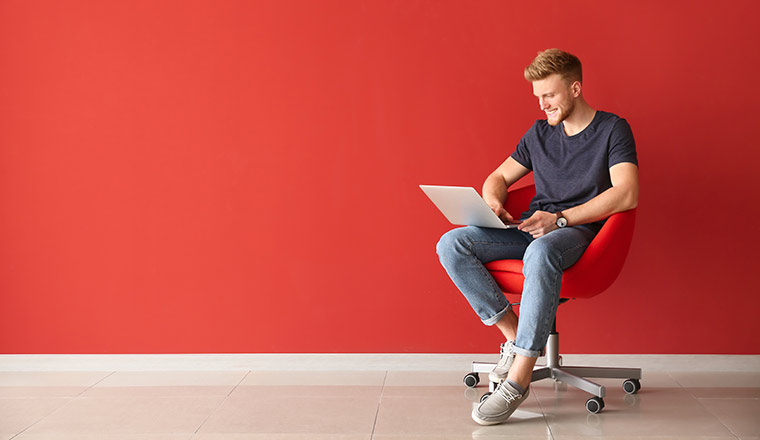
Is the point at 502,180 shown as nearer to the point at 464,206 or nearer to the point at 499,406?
the point at 464,206

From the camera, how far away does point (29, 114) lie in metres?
3.15

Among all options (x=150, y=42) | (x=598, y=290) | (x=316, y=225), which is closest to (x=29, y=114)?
(x=150, y=42)

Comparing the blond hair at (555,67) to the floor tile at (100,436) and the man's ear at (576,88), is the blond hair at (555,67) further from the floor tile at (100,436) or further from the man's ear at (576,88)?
the floor tile at (100,436)

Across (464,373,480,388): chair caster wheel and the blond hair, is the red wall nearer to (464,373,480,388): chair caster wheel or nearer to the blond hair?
(464,373,480,388): chair caster wheel

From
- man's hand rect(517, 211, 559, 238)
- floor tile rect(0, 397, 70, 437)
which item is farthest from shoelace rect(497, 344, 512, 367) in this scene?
floor tile rect(0, 397, 70, 437)

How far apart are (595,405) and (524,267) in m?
0.51

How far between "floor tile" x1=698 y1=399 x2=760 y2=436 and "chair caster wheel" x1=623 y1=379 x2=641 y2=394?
0.21m

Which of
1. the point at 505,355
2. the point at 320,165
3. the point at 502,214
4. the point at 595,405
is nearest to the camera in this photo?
the point at 595,405

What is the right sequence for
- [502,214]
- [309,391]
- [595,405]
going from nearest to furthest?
[595,405] < [502,214] < [309,391]

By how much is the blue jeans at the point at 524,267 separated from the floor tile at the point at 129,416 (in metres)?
0.95

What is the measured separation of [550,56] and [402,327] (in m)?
1.23

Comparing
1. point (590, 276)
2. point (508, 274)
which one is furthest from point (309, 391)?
point (590, 276)

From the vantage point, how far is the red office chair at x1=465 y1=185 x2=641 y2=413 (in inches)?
97.0

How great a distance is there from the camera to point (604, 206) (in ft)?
8.21
